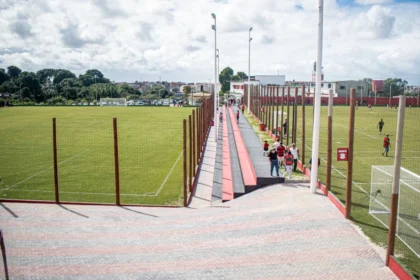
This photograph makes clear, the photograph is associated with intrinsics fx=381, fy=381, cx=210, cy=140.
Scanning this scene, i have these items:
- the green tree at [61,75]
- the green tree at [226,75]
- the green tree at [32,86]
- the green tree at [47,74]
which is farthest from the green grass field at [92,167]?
the green tree at [47,74]

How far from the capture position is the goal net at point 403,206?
10.9m

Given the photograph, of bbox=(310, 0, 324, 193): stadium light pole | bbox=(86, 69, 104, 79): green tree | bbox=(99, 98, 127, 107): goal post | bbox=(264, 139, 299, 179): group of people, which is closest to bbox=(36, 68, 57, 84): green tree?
bbox=(86, 69, 104, 79): green tree

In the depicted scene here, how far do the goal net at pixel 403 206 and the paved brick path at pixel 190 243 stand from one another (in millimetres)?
1376

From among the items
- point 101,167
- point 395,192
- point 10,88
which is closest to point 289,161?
point 395,192

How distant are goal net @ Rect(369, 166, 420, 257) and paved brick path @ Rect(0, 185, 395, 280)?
1.38 meters

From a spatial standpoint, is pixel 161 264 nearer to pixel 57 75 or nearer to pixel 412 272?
pixel 412 272

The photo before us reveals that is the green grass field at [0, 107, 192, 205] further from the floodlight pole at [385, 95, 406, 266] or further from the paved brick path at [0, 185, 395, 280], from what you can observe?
the floodlight pole at [385, 95, 406, 266]

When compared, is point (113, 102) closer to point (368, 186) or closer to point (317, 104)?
point (368, 186)

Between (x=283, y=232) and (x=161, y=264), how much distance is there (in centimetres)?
362

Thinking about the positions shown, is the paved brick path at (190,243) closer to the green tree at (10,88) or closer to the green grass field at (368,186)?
the green grass field at (368,186)

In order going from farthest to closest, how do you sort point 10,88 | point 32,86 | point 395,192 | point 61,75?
point 61,75, point 10,88, point 32,86, point 395,192

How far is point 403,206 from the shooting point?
13.3 meters

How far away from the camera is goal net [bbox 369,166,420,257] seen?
35.9 ft

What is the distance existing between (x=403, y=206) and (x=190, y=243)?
25.6 ft
